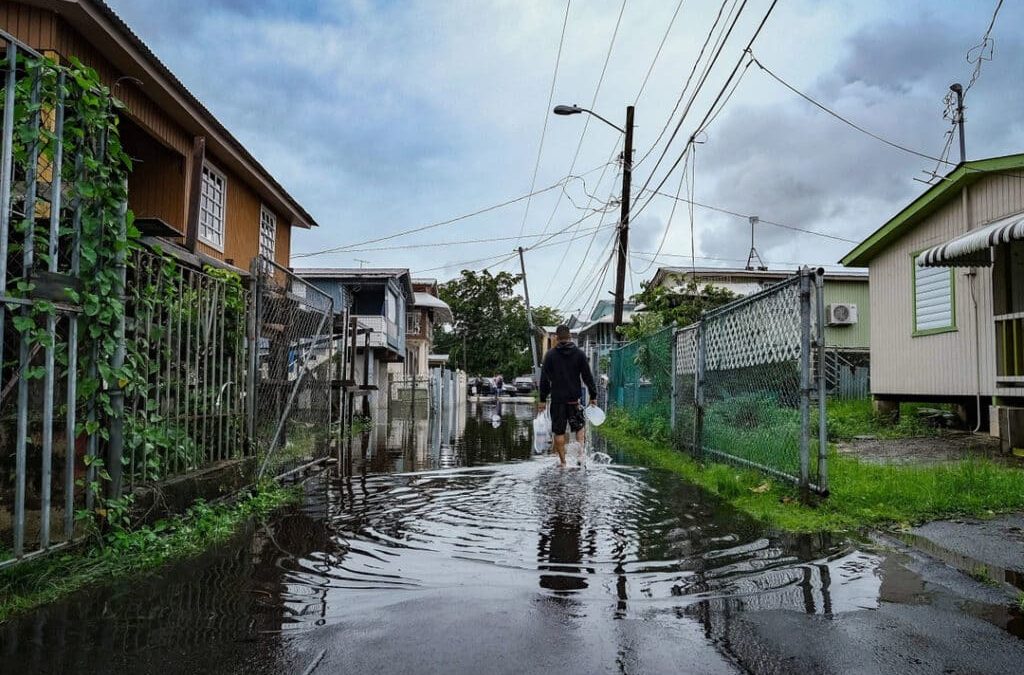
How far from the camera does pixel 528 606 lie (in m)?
3.71

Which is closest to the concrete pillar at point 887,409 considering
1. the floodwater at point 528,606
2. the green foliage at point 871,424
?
the green foliage at point 871,424

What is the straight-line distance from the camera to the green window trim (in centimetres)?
1257

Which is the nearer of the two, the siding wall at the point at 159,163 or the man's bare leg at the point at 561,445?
the man's bare leg at the point at 561,445

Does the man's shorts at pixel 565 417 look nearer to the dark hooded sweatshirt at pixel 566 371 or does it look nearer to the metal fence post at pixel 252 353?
the dark hooded sweatshirt at pixel 566 371

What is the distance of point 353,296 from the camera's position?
30938mm

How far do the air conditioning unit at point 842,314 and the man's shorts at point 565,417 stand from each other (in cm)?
1957

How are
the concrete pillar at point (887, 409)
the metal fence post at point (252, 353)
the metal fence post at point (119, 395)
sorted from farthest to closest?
the concrete pillar at point (887, 409), the metal fence post at point (252, 353), the metal fence post at point (119, 395)

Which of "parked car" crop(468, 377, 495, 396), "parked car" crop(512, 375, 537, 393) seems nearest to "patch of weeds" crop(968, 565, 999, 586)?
"parked car" crop(468, 377, 495, 396)

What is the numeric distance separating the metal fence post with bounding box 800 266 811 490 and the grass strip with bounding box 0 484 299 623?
4.73 meters

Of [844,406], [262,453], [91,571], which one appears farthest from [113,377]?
[844,406]

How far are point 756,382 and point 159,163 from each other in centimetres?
1232

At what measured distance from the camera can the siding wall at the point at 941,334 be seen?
11680 millimetres

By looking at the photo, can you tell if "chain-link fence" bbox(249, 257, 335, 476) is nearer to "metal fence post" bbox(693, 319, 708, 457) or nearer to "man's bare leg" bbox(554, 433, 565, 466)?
"man's bare leg" bbox(554, 433, 565, 466)

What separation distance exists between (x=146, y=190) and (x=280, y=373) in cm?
887
